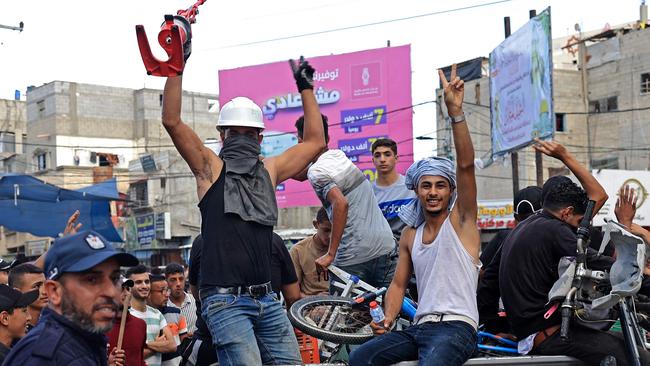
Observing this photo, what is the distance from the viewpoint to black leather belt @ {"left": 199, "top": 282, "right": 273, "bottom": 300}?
5562mm

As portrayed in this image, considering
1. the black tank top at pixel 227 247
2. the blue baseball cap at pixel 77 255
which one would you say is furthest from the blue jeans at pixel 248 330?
the blue baseball cap at pixel 77 255

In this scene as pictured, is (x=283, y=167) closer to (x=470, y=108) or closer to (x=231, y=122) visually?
(x=231, y=122)

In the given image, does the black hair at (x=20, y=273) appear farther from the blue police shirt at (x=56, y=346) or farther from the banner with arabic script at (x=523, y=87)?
the banner with arabic script at (x=523, y=87)

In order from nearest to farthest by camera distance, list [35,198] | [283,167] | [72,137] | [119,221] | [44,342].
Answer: [44,342] → [283,167] → [35,198] → [119,221] → [72,137]

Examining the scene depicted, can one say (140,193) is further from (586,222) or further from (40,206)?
(586,222)

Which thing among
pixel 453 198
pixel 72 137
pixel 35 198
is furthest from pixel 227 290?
pixel 72 137

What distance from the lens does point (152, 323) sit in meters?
9.03

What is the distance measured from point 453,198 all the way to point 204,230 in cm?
161

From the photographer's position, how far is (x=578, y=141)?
48.1 meters

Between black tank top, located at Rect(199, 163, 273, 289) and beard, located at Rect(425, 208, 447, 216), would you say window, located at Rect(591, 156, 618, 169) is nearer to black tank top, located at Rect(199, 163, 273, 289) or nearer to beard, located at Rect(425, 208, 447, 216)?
beard, located at Rect(425, 208, 447, 216)

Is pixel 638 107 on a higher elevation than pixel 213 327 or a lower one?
higher

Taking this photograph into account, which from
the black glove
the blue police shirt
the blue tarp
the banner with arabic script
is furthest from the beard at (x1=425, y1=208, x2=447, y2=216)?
the blue tarp

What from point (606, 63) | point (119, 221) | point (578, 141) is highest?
point (606, 63)

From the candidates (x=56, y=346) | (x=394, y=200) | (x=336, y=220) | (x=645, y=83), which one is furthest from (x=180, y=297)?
(x=645, y=83)
